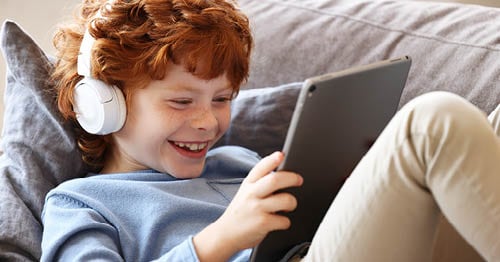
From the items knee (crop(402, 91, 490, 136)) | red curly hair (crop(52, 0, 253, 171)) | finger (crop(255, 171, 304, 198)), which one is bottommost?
finger (crop(255, 171, 304, 198))

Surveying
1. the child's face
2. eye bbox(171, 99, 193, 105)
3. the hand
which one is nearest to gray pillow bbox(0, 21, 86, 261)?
the child's face

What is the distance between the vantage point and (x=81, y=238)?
1.06m

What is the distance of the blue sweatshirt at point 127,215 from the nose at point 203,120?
11 centimetres

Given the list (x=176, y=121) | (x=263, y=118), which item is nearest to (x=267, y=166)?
(x=176, y=121)

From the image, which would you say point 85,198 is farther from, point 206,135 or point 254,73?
point 254,73

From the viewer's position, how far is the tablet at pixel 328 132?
2.78 feet

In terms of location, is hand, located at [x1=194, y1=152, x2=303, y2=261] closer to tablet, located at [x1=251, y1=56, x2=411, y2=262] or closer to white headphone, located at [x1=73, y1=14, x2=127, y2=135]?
tablet, located at [x1=251, y1=56, x2=411, y2=262]

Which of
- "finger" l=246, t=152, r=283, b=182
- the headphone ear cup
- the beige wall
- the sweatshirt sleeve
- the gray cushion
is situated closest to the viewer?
"finger" l=246, t=152, r=283, b=182

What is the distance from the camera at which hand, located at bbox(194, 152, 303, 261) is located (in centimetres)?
88

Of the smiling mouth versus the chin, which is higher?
the smiling mouth

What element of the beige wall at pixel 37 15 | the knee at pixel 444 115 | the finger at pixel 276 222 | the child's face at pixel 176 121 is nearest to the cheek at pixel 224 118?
the child's face at pixel 176 121

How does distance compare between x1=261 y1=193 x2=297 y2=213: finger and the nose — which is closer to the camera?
x1=261 y1=193 x2=297 y2=213: finger

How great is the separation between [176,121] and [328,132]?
319mm

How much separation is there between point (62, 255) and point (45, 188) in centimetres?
21
